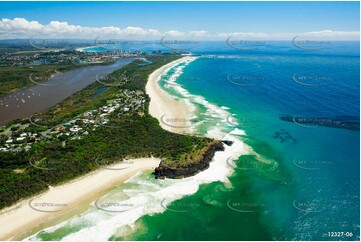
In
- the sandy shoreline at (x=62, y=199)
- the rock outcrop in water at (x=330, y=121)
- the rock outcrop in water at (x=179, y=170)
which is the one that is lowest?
the sandy shoreline at (x=62, y=199)

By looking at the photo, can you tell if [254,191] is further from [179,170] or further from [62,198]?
[62,198]

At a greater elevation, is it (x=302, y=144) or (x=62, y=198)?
(x=302, y=144)

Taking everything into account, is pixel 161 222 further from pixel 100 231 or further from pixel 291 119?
pixel 291 119

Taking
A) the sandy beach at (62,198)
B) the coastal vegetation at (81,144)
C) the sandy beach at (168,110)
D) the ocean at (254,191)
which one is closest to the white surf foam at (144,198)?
the ocean at (254,191)

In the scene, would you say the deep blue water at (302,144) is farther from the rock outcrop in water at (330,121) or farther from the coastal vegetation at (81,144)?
the coastal vegetation at (81,144)

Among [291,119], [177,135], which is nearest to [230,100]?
[291,119]

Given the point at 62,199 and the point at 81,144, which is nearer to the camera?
the point at 62,199

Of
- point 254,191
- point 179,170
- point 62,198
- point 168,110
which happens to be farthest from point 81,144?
point 254,191
